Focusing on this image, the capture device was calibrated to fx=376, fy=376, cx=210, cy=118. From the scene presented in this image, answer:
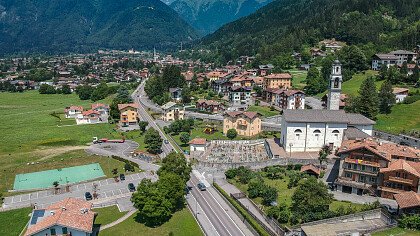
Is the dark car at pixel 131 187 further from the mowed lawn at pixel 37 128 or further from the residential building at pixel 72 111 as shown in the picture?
the residential building at pixel 72 111

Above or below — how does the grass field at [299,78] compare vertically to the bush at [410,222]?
above

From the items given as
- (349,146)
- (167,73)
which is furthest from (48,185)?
(167,73)

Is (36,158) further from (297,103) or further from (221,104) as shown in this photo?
(297,103)

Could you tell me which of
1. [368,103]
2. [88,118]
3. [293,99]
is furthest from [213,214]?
[88,118]

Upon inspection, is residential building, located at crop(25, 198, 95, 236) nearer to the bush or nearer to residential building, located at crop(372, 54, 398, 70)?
the bush

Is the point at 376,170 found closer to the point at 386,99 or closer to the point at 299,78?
the point at 386,99

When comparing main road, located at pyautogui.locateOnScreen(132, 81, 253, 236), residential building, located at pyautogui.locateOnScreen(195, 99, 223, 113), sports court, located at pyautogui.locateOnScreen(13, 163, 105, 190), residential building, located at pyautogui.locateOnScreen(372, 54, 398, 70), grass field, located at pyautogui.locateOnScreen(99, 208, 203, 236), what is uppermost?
residential building, located at pyautogui.locateOnScreen(372, 54, 398, 70)

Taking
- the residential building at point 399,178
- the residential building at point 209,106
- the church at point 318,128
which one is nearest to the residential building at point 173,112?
the residential building at point 209,106

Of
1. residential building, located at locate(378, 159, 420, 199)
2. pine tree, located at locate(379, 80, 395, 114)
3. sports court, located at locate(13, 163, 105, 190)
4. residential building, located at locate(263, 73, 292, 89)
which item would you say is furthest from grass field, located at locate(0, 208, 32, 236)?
residential building, located at locate(263, 73, 292, 89)
